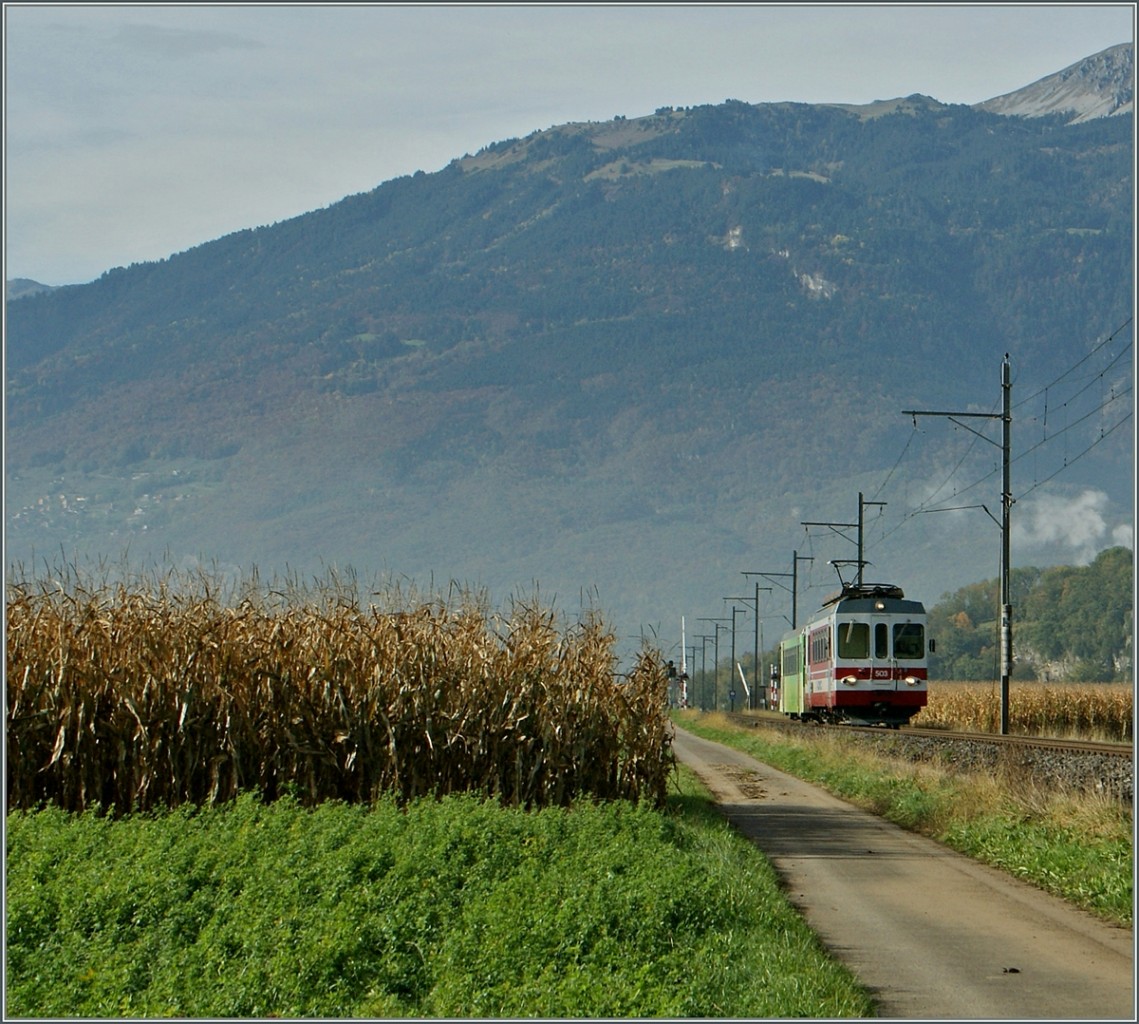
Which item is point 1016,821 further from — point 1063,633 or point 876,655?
point 1063,633

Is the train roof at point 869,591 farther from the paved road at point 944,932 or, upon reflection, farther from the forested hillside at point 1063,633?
the forested hillside at point 1063,633

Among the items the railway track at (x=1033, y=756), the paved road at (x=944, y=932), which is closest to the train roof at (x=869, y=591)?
the railway track at (x=1033, y=756)

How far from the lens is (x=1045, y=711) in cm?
4766

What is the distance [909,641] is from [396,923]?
31.5m

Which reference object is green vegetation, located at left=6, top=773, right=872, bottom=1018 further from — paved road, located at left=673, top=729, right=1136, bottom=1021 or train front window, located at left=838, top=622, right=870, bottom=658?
train front window, located at left=838, top=622, right=870, bottom=658

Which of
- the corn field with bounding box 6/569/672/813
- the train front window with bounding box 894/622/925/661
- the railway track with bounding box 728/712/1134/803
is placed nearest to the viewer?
the corn field with bounding box 6/569/672/813

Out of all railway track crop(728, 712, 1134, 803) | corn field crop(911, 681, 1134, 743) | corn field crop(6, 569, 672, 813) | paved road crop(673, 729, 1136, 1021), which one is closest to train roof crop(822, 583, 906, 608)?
corn field crop(911, 681, 1134, 743)

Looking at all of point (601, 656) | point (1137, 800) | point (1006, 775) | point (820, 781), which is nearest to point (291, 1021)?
Answer: point (1137, 800)

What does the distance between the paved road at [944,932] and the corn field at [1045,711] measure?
83.5 ft

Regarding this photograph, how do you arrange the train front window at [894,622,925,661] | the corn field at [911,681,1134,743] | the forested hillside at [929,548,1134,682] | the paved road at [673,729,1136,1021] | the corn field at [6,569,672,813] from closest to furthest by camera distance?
the paved road at [673,729,1136,1021] → the corn field at [6,569,672,813] → the train front window at [894,622,925,661] → the corn field at [911,681,1134,743] → the forested hillside at [929,548,1134,682]

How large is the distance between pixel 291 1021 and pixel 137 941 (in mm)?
3123

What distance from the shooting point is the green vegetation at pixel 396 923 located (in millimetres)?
10992

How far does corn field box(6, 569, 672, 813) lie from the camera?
18.4 meters

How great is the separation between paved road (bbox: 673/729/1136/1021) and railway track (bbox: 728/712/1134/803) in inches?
85.1
